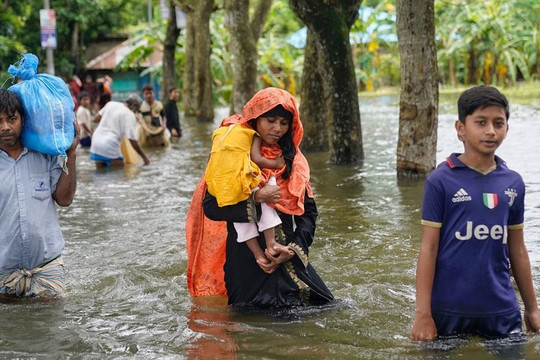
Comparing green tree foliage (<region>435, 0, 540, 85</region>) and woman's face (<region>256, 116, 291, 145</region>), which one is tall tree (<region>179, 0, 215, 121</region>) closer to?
green tree foliage (<region>435, 0, 540, 85</region>)

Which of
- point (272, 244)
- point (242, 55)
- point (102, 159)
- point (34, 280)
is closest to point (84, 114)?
point (102, 159)

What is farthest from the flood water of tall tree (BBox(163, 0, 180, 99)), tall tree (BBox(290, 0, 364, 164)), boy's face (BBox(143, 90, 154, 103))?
tall tree (BBox(163, 0, 180, 99))

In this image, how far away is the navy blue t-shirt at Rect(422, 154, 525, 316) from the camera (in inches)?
161

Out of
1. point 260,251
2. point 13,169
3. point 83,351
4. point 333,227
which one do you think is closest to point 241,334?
point 260,251

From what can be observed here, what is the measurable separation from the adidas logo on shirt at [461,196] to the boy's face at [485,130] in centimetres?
20

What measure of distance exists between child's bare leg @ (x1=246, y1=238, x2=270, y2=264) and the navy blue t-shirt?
128 cm

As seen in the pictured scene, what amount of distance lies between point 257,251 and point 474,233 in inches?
59.4

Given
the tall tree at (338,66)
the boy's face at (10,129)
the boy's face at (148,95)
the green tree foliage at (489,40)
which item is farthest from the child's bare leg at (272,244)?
the green tree foliage at (489,40)

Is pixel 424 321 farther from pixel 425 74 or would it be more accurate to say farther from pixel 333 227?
pixel 425 74

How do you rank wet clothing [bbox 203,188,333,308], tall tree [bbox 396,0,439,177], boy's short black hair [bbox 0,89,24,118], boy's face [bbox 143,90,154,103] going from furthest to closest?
boy's face [bbox 143,90,154,103]
tall tree [bbox 396,0,439,177]
boy's short black hair [bbox 0,89,24,118]
wet clothing [bbox 203,188,333,308]

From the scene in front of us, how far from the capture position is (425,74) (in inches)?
440

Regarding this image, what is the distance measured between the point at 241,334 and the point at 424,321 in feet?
4.57

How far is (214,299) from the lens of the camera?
5.77 metres

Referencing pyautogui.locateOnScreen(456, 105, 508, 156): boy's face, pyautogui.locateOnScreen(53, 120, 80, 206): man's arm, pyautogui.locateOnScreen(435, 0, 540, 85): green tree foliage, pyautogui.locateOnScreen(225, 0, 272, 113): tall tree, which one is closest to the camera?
pyautogui.locateOnScreen(456, 105, 508, 156): boy's face
